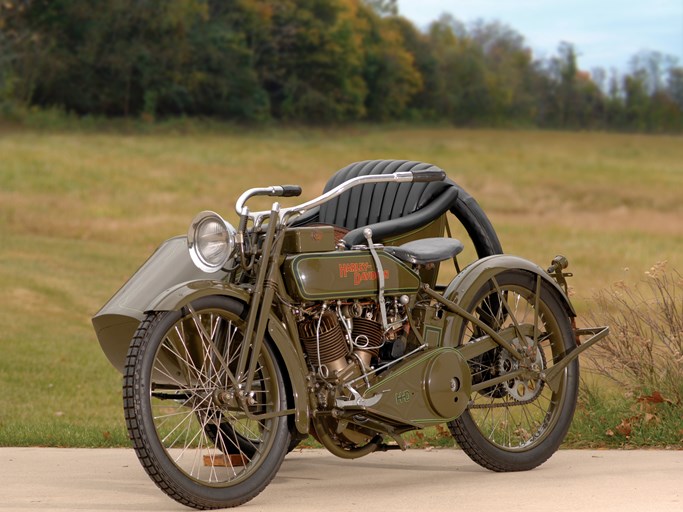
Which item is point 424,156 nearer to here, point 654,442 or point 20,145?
point 20,145

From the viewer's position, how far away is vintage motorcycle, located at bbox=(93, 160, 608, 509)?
226 inches

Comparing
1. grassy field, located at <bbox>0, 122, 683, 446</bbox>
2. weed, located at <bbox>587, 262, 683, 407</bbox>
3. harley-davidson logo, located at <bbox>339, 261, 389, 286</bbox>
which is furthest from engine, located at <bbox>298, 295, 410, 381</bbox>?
grassy field, located at <bbox>0, 122, 683, 446</bbox>

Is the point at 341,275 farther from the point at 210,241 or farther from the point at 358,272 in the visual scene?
the point at 210,241

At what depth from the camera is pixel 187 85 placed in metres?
63.3

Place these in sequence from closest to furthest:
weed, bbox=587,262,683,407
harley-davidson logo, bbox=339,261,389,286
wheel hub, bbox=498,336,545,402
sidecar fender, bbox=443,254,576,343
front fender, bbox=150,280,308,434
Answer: front fender, bbox=150,280,308,434
harley-davidson logo, bbox=339,261,389,286
sidecar fender, bbox=443,254,576,343
wheel hub, bbox=498,336,545,402
weed, bbox=587,262,683,407

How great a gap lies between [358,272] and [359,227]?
1170mm

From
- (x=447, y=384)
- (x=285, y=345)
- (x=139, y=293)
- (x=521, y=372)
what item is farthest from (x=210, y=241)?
(x=521, y=372)

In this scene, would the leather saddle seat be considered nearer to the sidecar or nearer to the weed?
the sidecar

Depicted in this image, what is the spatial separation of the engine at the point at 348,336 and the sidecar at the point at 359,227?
356 millimetres

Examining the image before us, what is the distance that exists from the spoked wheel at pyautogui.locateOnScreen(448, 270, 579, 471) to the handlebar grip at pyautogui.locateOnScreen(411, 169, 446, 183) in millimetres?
745

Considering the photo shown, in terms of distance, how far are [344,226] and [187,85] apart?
56902mm

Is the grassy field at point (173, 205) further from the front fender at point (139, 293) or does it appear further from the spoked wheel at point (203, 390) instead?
the spoked wheel at point (203, 390)

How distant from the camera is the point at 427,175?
6.40m

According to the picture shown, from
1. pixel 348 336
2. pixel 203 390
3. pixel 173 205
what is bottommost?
pixel 173 205
